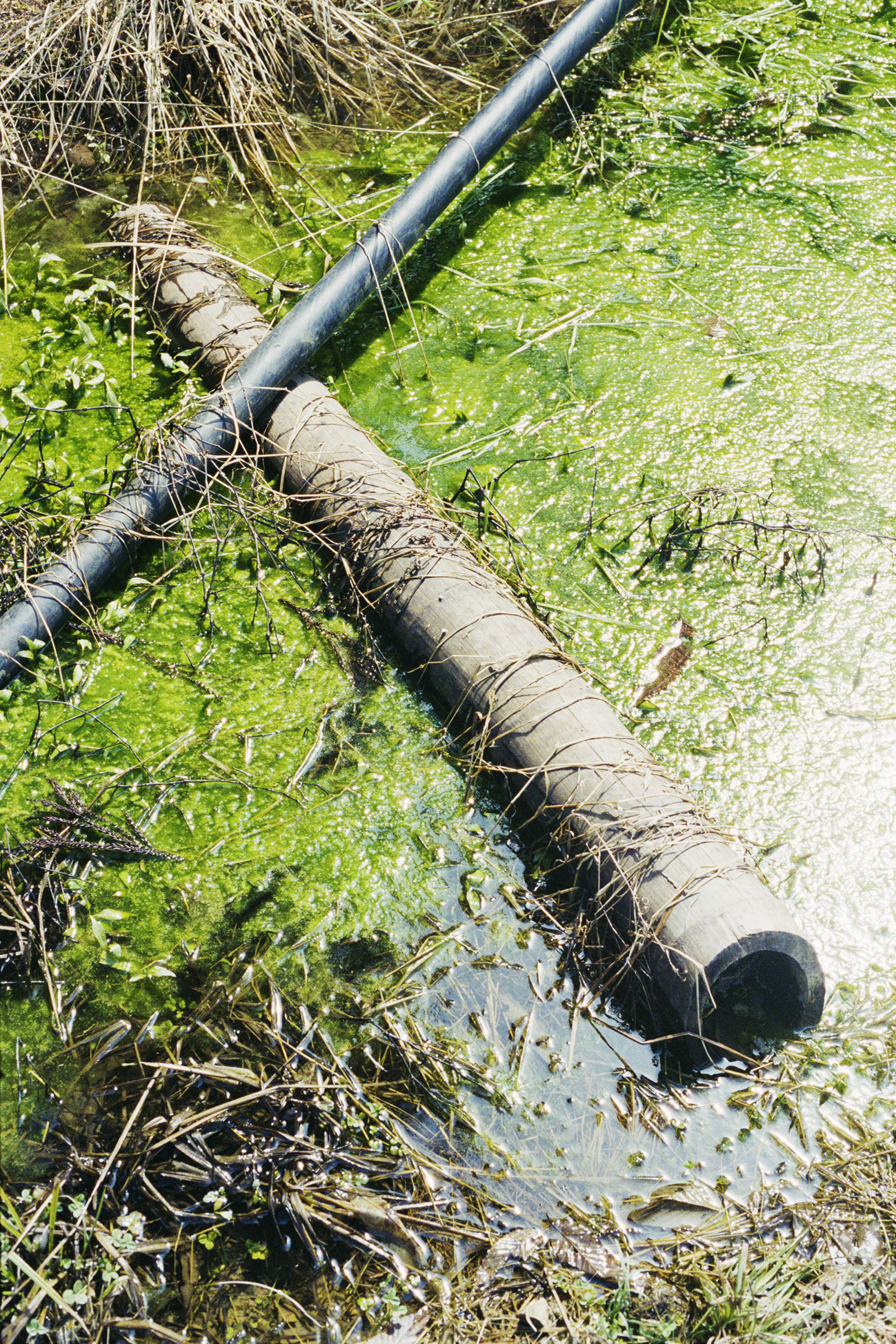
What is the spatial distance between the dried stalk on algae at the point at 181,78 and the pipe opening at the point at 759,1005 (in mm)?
3450

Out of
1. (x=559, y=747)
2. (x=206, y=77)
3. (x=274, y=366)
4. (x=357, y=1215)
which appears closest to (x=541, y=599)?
(x=559, y=747)

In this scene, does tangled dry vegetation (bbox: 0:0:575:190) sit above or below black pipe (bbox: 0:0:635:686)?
above

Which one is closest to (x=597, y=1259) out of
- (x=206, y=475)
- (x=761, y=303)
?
(x=206, y=475)

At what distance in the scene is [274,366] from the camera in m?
2.81

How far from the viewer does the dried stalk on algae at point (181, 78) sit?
12.0 feet

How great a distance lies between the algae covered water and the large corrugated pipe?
13 cm

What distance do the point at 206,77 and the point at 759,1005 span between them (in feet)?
12.9

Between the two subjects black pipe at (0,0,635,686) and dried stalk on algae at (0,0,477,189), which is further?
dried stalk on algae at (0,0,477,189)

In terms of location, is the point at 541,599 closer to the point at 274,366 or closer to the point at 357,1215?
the point at 274,366

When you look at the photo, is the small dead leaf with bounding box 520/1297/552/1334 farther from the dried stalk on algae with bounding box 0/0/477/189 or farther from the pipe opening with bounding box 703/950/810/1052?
the dried stalk on algae with bounding box 0/0/477/189

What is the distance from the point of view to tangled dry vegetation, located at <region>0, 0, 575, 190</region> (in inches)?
144

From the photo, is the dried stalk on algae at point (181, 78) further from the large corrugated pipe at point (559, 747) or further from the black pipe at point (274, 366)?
the large corrugated pipe at point (559, 747)

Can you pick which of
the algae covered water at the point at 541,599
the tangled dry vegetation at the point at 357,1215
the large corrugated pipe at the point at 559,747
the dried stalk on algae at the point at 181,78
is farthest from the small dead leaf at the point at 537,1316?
the dried stalk on algae at the point at 181,78

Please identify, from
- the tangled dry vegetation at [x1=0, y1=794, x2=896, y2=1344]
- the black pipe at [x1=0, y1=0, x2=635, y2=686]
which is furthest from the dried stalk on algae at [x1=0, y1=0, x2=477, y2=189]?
the tangled dry vegetation at [x1=0, y1=794, x2=896, y2=1344]
